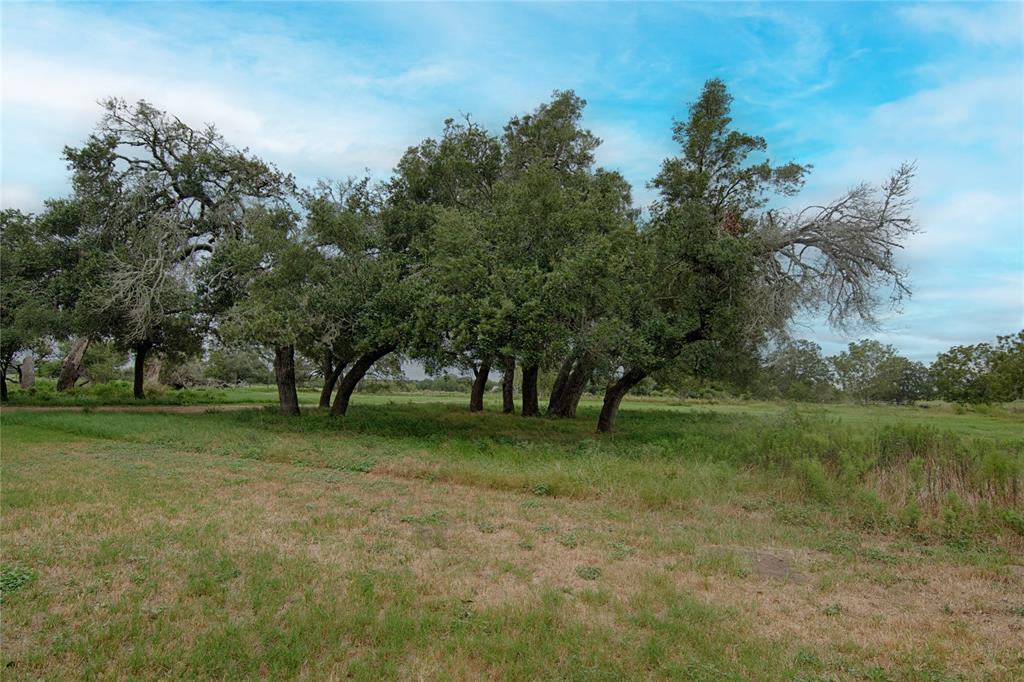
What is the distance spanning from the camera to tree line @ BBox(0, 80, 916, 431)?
15469mm

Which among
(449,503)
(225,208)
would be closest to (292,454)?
(449,503)

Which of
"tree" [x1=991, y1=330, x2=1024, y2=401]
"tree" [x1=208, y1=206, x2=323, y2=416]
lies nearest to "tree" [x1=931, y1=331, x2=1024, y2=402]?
"tree" [x1=991, y1=330, x2=1024, y2=401]

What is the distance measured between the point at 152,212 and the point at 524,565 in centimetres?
2296

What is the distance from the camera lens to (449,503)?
9.02 meters

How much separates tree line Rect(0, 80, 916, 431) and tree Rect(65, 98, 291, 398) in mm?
73

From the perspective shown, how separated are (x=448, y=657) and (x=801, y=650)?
8.56 feet

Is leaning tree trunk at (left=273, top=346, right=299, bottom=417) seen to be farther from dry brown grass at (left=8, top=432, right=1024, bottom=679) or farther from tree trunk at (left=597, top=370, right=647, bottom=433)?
dry brown grass at (left=8, top=432, right=1024, bottom=679)

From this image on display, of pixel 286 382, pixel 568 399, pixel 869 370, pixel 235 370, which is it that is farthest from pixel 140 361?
pixel 869 370

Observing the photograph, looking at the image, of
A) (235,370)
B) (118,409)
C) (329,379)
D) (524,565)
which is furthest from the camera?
(235,370)

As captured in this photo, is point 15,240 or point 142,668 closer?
point 142,668

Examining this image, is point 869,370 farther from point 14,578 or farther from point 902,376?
point 14,578

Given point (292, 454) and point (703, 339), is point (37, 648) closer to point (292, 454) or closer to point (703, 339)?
point (292, 454)

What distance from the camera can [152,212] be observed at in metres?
22.8

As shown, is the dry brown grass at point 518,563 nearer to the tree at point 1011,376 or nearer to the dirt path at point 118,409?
the dirt path at point 118,409
